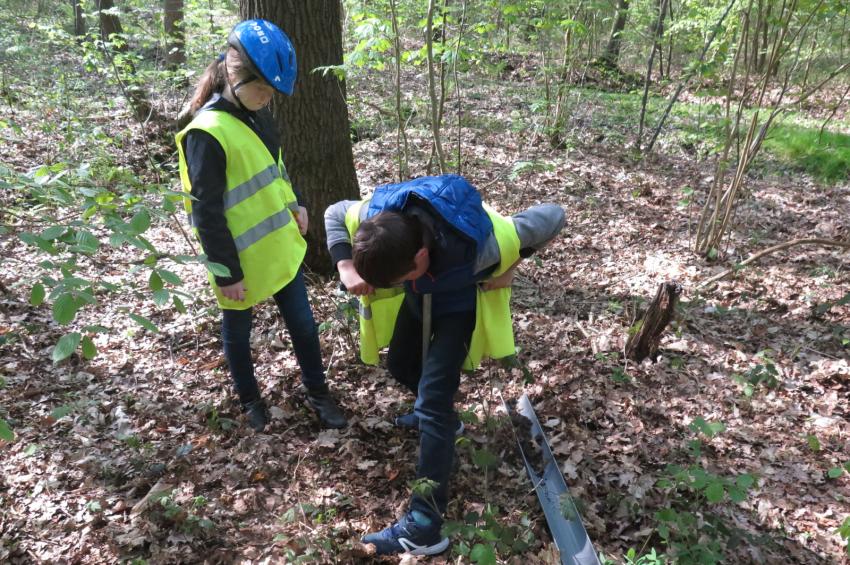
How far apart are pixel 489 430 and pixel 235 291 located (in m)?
1.66

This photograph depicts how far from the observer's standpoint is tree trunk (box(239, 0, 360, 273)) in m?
4.09

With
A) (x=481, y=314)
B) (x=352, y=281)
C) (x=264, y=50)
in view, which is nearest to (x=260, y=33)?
(x=264, y=50)

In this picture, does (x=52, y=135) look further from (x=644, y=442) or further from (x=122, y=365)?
(x=644, y=442)

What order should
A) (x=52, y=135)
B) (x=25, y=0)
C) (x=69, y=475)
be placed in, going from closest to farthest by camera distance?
(x=69, y=475) → (x=52, y=135) → (x=25, y=0)

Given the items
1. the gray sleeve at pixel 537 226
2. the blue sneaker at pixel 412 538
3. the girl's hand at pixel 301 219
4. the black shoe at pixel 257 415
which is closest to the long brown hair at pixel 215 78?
the girl's hand at pixel 301 219

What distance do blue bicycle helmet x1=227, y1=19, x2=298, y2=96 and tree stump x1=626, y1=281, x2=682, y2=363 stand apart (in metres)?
2.83

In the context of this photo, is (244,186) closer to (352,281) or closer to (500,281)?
(352,281)

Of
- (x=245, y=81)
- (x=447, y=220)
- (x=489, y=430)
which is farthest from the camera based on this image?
(x=489, y=430)

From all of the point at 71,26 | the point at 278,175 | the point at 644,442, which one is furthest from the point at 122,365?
the point at 71,26

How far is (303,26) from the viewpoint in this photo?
13.5ft

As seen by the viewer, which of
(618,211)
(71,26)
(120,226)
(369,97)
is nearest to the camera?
(120,226)

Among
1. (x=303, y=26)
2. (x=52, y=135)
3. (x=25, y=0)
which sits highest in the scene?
(x=25, y=0)

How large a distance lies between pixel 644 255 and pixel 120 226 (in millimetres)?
5097

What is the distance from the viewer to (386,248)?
6.79 ft
